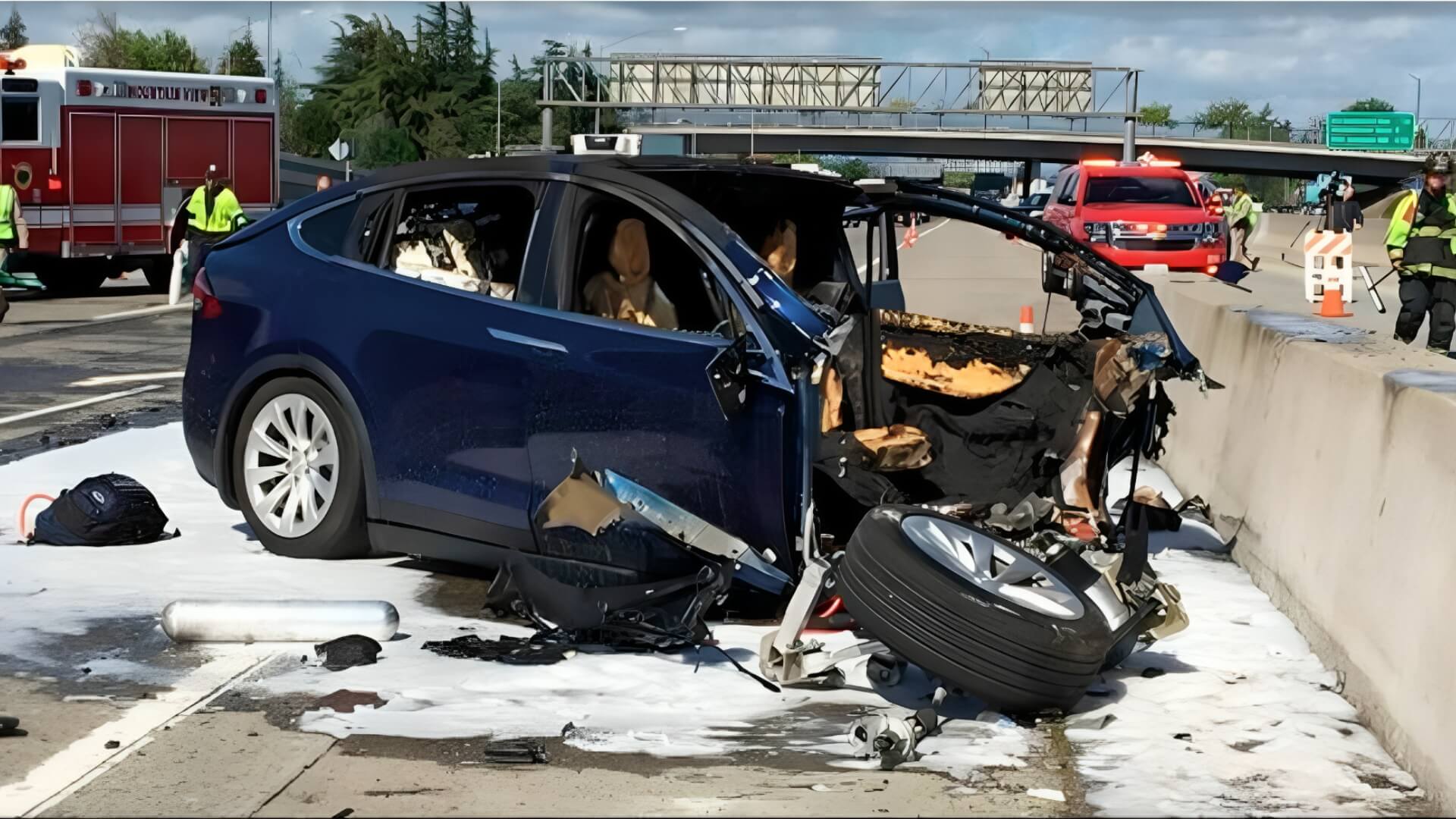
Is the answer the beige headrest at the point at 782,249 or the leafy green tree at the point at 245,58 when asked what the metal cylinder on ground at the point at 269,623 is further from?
the leafy green tree at the point at 245,58

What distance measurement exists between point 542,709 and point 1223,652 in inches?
97.2

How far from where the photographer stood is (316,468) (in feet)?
25.2

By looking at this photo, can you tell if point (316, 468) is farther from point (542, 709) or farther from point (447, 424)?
point (542, 709)

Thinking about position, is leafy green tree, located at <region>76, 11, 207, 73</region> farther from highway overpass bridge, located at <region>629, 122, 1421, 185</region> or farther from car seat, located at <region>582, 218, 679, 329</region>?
car seat, located at <region>582, 218, 679, 329</region>

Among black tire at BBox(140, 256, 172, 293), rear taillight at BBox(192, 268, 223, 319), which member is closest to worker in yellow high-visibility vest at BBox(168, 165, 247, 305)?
black tire at BBox(140, 256, 172, 293)

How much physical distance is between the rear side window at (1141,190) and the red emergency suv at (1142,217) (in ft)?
0.04

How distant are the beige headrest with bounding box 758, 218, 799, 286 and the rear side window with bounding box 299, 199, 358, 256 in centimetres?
173

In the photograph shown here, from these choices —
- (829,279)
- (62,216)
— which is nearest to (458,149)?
(62,216)

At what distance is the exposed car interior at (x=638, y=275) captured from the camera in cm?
714

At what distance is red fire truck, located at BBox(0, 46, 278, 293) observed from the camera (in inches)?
1034

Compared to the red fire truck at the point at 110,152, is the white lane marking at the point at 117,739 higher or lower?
lower

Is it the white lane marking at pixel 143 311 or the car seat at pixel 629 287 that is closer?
the car seat at pixel 629 287

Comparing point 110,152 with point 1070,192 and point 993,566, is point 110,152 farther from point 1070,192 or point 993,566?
point 993,566

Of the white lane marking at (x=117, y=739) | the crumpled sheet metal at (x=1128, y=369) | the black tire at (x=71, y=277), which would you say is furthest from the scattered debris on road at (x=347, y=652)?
the black tire at (x=71, y=277)
